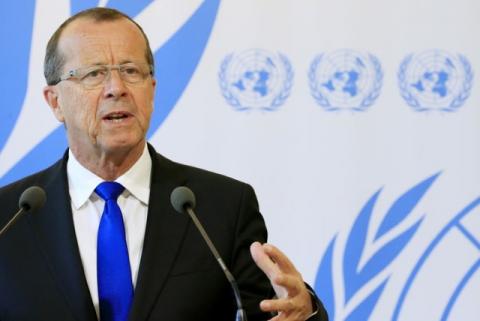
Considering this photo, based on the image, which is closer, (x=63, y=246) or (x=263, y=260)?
(x=263, y=260)

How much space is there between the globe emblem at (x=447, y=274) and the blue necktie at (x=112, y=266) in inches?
60.0

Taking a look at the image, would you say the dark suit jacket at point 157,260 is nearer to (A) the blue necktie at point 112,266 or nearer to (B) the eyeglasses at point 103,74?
(A) the blue necktie at point 112,266

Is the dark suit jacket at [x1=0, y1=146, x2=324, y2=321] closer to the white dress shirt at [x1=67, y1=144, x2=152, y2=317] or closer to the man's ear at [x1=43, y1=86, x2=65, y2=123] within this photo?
the white dress shirt at [x1=67, y1=144, x2=152, y2=317]

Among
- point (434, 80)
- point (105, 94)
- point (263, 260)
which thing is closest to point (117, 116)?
point (105, 94)

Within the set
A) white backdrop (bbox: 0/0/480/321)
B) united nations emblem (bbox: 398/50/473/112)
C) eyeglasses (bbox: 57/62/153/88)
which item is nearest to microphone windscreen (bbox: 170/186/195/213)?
eyeglasses (bbox: 57/62/153/88)

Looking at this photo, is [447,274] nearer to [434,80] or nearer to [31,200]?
[434,80]

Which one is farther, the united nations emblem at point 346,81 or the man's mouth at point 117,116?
the united nations emblem at point 346,81

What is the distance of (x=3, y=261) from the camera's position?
2.24 m

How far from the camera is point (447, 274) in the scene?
337cm

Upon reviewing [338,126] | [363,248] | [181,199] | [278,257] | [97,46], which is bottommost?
[363,248]

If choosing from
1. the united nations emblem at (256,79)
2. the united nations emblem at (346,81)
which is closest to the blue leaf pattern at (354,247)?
the united nations emblem at (346,81)

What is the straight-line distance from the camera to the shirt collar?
2.36m

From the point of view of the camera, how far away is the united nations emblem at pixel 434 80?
3352 mm

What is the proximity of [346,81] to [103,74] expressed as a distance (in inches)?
50.4
